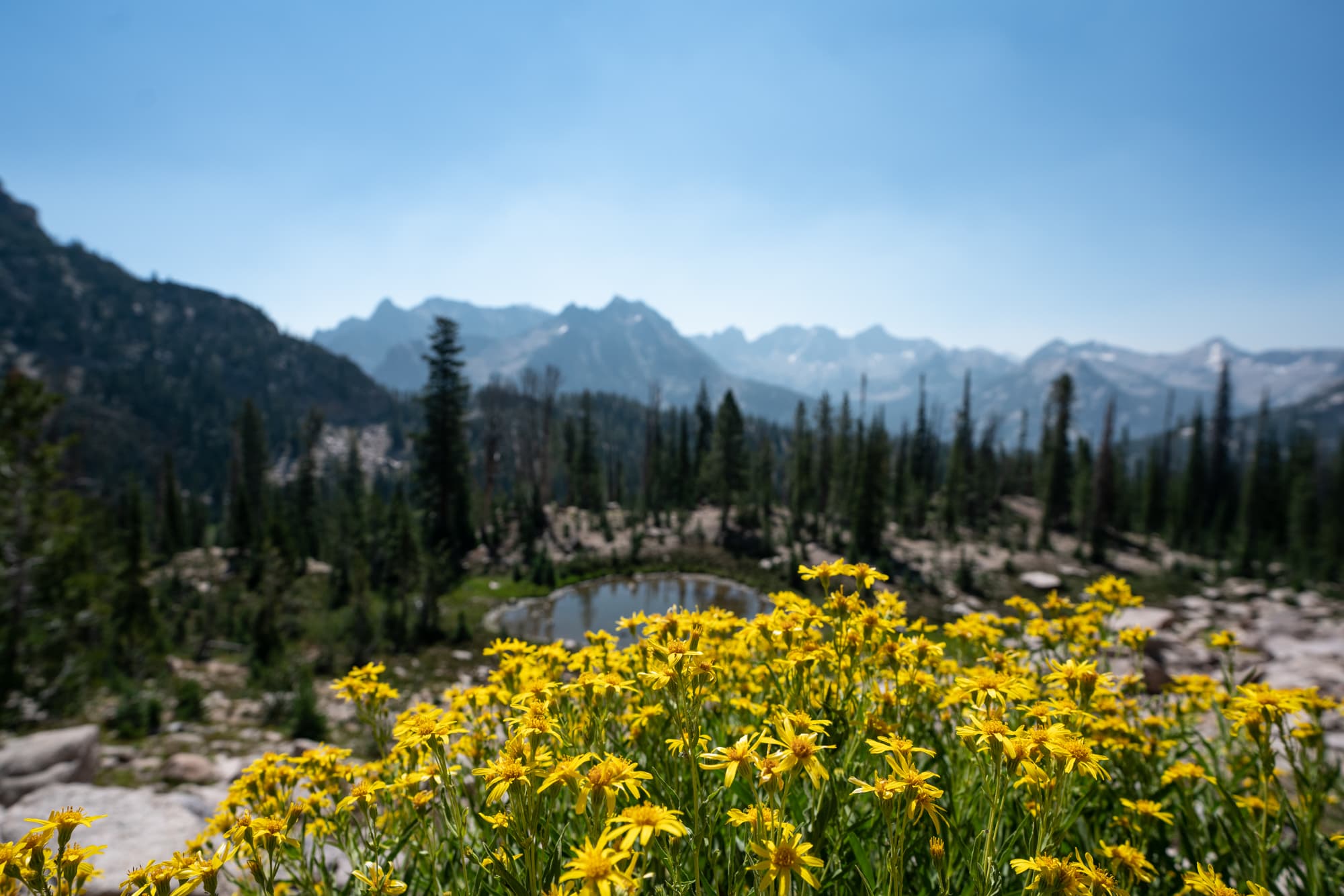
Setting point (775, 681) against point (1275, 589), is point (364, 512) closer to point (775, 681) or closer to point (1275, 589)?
point (775, 681)

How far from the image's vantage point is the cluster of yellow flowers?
183 cm

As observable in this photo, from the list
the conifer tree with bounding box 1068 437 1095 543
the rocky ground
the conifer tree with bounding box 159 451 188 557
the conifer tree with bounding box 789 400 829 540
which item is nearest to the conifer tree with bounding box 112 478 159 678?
the rocky ground

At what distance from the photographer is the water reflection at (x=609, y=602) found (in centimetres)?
2247

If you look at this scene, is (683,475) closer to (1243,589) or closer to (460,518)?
(460,518)

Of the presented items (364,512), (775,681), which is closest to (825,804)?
(775,681)

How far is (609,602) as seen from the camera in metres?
26.2

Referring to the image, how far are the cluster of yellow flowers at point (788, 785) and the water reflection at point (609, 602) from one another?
58.1 feet

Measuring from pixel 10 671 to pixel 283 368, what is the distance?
193 metres

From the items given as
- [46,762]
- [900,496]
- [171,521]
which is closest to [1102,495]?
[900,496]

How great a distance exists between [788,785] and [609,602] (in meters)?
25.3

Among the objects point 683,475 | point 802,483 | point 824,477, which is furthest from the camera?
point 683,475

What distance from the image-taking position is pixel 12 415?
441 inches

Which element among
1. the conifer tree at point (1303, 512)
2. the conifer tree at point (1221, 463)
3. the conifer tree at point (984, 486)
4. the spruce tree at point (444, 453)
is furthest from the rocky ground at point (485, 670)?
the conifer tree at point (1221, 463)

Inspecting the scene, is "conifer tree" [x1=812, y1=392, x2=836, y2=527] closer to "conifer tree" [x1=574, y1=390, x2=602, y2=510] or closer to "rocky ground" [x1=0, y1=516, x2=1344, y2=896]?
"rocky ground" [x1=0, y1=516, x2=1344, y2=896]
